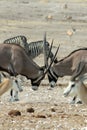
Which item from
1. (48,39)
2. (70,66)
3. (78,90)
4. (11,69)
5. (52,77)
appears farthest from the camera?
(48,39)

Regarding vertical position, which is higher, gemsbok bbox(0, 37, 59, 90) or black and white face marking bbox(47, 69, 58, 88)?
gemsbok bbox(0, 37, 59, 90)

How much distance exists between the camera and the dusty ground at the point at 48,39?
8781 millimetres

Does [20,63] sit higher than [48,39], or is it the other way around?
[20,63]

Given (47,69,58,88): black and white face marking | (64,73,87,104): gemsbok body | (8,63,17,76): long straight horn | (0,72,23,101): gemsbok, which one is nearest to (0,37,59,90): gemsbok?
(8,63,17,76): long straight horn

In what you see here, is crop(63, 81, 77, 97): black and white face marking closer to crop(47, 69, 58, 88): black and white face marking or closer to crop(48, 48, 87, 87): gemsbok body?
crop(48, 48, 87, 87): gemsbok body


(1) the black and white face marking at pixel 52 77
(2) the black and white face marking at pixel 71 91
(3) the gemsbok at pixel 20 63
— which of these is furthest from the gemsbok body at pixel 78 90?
(1) the black and white face marking at pixel 52 77

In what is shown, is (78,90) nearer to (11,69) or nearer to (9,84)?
(9,84)

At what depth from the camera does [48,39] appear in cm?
2775

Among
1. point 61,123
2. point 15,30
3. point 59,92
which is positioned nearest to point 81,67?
point 59,92

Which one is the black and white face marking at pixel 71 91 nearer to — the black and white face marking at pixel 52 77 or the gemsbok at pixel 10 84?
the gemsbok at pixel 10 84

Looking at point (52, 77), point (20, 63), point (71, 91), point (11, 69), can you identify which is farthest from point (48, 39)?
point (71, 91)

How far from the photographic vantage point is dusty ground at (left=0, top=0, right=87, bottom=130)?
28.8 ft

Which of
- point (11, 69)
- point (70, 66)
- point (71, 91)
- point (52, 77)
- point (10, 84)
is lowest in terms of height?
point (52, 77)

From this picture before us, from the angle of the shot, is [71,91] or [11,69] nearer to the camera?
[71,91]
